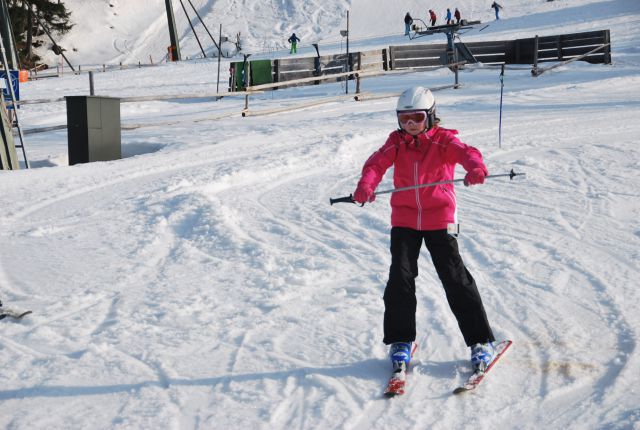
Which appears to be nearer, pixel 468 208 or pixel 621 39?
pixel 468 208

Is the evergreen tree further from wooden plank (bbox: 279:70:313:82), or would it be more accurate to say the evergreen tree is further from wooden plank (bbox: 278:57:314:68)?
wooden plank (bbox: 279:70:313:82)

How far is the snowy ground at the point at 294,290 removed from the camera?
4.07 m

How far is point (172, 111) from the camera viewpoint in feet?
72.2

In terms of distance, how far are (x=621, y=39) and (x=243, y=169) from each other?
2888cm

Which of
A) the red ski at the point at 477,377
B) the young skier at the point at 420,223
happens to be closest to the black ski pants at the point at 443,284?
the young skier at the point at 420,223

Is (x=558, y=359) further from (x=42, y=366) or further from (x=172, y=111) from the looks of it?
(x=172, y=111)

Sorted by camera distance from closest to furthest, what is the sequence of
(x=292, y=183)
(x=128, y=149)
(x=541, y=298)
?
(x=541, y=298), (x=292, y=183), (x=128, y=149)

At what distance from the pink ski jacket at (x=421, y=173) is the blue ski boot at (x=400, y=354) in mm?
681

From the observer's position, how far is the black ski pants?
14.3 ft

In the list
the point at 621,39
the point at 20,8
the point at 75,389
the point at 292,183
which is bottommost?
the point at 75,389

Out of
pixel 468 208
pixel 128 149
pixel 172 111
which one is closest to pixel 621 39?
pixel 172 111

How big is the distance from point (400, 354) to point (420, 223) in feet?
2.47

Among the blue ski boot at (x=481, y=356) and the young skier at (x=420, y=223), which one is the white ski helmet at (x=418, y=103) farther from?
the blue ski boot at (x=481, y=356)

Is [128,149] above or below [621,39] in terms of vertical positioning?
below
